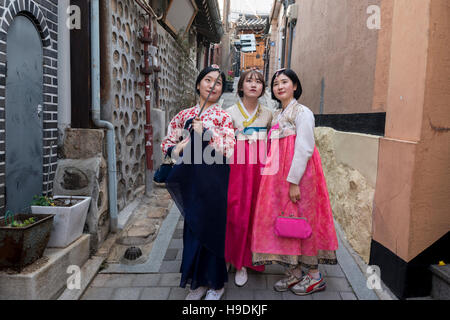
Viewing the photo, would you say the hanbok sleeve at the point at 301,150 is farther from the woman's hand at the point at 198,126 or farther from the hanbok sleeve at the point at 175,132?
the hanbok sleeve at the point at 175,132

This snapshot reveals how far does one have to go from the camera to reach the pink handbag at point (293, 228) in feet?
9.04

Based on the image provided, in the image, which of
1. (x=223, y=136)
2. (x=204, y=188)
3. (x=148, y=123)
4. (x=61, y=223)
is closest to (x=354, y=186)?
(x=223, y=136)

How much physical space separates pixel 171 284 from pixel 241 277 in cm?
64

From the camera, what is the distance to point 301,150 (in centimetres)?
274

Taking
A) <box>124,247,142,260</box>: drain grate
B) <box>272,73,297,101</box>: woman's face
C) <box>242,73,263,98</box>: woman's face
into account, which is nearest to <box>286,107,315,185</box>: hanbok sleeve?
<box>272,73,297,101</box>: woman's face

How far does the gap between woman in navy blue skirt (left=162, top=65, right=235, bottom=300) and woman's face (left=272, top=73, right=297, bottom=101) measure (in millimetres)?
532

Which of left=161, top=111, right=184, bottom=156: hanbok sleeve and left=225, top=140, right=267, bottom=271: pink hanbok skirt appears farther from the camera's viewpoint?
left=225, top=140, right=267, bottom=271: pink hanbok skirt

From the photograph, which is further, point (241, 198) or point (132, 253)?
point (132, 253)

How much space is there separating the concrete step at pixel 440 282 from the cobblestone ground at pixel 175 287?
2.02 ft

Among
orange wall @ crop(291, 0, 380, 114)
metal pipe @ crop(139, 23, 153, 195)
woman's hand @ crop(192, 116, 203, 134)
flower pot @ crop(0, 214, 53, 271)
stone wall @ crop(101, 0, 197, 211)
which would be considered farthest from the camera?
metal pipe @ crop(139, 23, 153, 195)

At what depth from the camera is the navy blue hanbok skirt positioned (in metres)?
2.64

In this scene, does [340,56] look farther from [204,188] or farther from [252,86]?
[204,188]

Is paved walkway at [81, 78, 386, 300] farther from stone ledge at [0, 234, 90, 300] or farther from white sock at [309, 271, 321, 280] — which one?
stone ledge at [0, 234, 90, 300]

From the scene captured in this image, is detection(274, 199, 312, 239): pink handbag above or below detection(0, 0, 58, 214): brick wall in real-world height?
below
